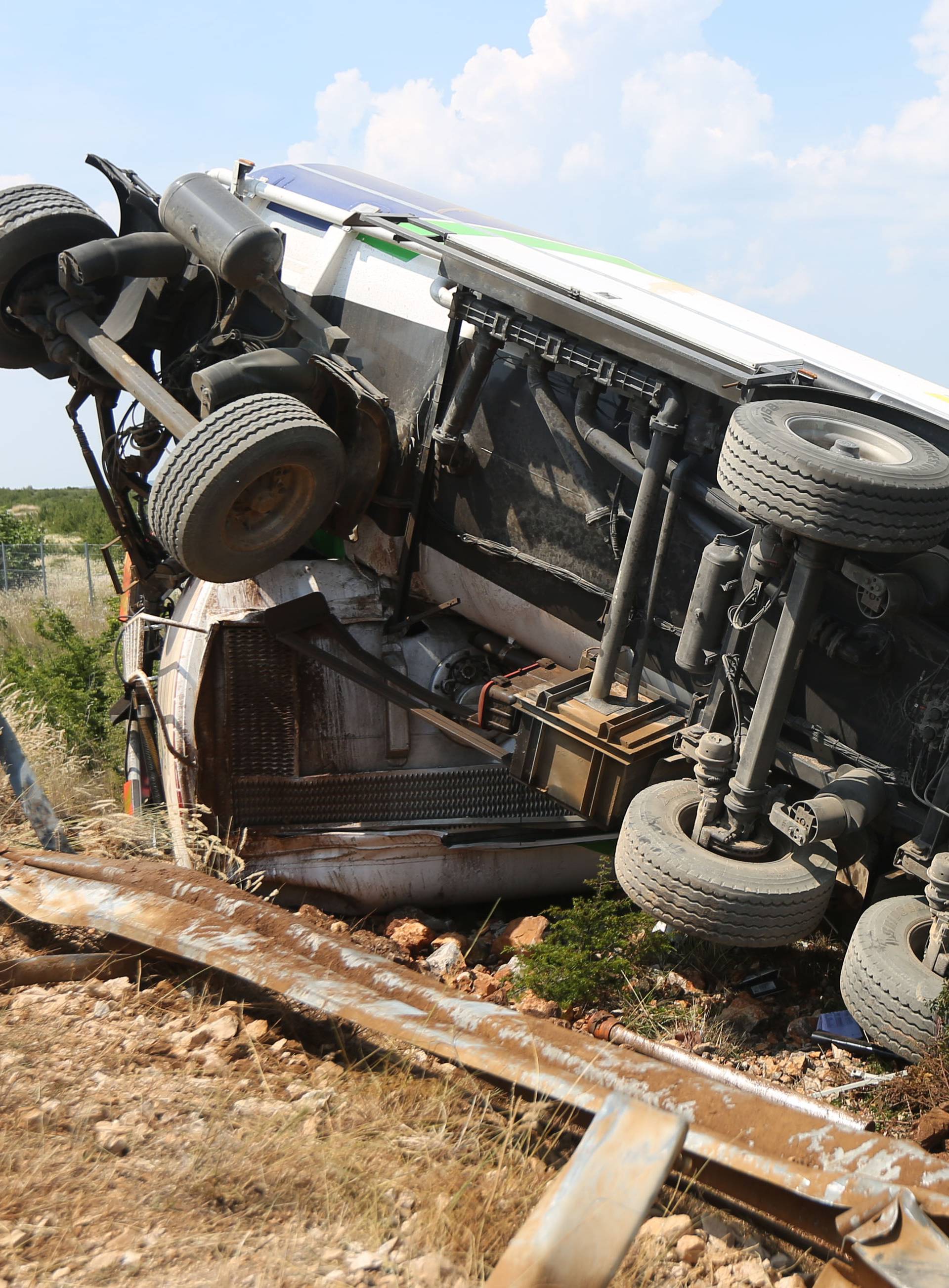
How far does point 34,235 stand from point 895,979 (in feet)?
18.4

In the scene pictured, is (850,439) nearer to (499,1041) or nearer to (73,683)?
(499,1041)

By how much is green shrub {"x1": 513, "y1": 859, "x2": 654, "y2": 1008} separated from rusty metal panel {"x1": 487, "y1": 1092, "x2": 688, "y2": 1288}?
1.87m

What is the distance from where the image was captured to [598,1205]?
214 cm

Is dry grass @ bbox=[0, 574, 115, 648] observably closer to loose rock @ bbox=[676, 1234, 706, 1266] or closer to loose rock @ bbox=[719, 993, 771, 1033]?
loose rock @ bbox=[719, 993, 771, 1033]

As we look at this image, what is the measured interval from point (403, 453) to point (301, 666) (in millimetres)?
1229

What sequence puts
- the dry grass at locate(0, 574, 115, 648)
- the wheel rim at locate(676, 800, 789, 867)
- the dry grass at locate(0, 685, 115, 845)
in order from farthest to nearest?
the dry grass at locate(0, 574, 115, 648)
the dry grass at locate(0, 685, 115, 845)
the wheel rim at locate(676, 800, 789, 867)

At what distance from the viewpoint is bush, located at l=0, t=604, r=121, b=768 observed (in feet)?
26.6

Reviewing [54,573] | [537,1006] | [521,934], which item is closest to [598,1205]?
[537,1006]

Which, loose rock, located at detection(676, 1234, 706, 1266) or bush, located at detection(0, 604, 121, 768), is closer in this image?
loose rock, located at detection(676, 1234, 706, 1266)

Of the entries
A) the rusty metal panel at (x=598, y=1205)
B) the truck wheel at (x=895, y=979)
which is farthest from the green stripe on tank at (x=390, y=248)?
the rusty metal panel at (x=598, y=1205)

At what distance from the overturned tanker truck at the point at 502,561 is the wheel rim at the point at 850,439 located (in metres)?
0.02

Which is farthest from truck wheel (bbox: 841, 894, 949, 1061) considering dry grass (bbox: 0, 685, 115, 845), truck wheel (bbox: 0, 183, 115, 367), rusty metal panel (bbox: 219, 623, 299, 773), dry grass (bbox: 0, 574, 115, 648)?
dry grass (bbox: 0, 574, 115, 648)

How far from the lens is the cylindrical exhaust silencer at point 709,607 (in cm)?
401

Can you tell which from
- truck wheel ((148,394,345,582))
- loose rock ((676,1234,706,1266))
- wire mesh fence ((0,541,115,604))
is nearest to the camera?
loose rock ((676,1234,706,1266))
